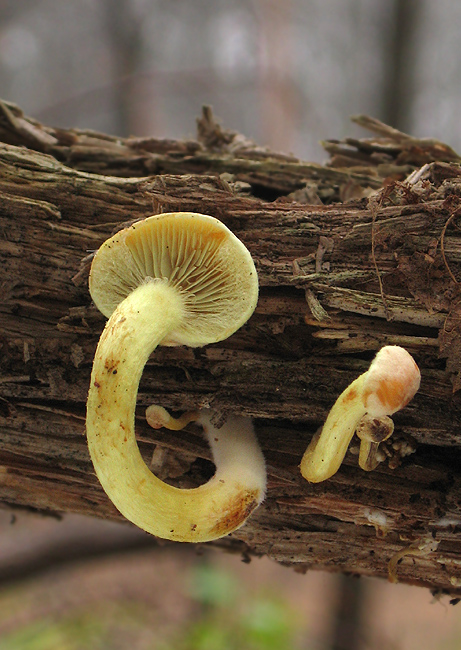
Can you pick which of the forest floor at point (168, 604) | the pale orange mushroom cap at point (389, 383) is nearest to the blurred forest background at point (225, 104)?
the forest floor at point (168, 604)

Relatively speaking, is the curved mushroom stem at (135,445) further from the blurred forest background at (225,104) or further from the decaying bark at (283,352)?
the blurred forest background at (225,104)

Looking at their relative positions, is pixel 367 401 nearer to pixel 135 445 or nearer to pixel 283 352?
pixel 283 352

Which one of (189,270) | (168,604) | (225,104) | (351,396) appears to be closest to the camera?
(351,396)

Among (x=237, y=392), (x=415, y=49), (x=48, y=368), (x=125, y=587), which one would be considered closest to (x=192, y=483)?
(x=237, y=392)

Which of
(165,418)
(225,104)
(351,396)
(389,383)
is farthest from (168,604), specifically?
(225,104)

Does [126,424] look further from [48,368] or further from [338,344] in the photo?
[338,344]
